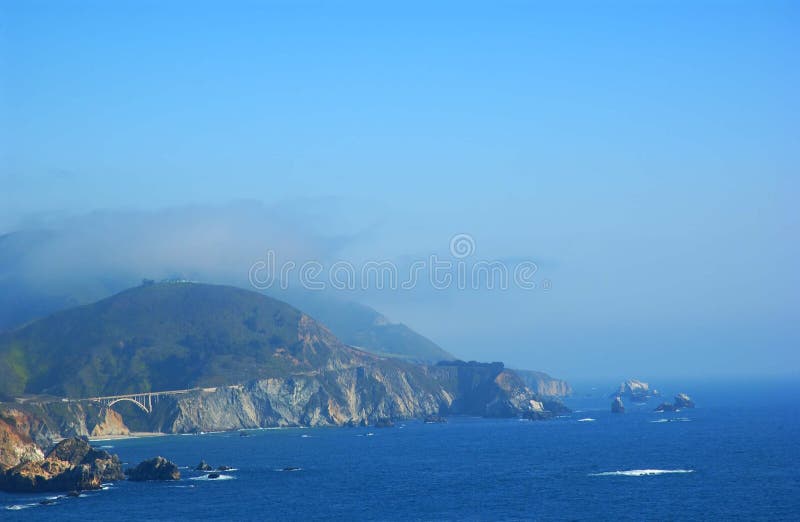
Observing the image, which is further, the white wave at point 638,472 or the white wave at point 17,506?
the white wave at point 638,472

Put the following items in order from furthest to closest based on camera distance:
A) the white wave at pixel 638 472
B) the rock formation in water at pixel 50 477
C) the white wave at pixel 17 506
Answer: the white wave at pixel 638 472, the rock formation in water at pixel 50 477, the white wave at pixel 17 506

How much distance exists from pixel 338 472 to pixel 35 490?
5154 cm

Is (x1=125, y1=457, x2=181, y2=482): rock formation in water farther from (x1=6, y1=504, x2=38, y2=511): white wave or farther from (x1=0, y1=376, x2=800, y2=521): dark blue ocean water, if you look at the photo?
(x1=6, y1=504, x2=38, y2=511): white wave

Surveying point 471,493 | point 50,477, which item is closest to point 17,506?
point 50,477

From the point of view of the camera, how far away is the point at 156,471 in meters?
172

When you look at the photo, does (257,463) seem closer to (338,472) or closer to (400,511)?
(338,472)

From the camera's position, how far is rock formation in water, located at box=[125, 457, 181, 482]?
561ft

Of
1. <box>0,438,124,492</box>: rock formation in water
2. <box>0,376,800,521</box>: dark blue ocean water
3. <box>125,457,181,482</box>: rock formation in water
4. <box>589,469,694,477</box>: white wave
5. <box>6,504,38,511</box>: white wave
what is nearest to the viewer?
<box>0,376,800,521</box>: dark blue ocean water

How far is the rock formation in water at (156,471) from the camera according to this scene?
171 meters

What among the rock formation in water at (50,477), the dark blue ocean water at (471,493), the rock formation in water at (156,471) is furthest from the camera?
the rock formation in water at (156,471)

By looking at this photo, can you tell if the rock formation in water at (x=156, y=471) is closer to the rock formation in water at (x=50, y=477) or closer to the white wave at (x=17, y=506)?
the rock formation in water at (x=50, y=477)

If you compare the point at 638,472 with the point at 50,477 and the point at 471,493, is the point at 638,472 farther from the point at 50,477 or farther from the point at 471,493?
the point at 50,477

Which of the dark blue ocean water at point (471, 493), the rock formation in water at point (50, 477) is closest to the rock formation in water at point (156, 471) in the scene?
the dark blue ocean water at point (471, 493)

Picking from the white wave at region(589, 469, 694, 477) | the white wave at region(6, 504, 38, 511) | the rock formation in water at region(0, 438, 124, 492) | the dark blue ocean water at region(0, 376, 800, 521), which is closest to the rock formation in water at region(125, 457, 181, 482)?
the dark blue ocean water at region(0, 376, 800, 521)
